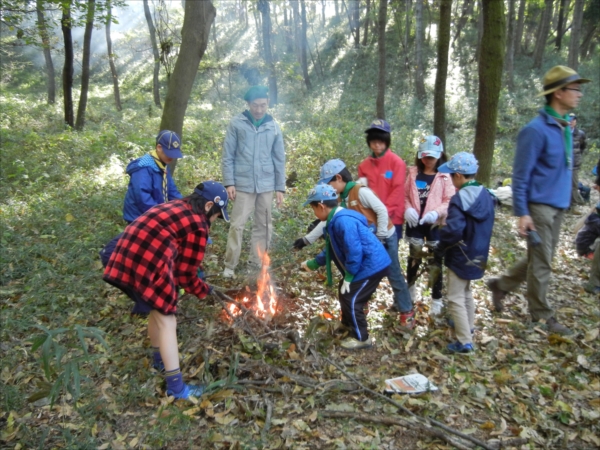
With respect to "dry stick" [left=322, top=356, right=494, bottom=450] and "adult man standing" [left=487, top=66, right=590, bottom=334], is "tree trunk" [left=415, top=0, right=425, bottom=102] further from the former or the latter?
"dry stick" [left=322, top=356, right=494, bottom=450]

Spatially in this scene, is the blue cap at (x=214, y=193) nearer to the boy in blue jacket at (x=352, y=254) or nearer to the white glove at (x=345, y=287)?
the boy in blue jacket at (x=352, y=254)

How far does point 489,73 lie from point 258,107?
393 cm

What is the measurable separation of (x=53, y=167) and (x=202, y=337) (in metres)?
7.28

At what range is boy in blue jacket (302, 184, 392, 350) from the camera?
387cm

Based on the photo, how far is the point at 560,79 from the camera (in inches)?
150

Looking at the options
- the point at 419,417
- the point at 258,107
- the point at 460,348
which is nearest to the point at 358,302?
the point at 460,348

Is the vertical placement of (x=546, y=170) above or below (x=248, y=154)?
below

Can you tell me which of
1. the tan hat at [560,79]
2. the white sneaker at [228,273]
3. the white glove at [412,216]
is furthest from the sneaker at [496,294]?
the white sneaker at [228,273]

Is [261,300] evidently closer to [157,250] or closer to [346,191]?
[346,191]

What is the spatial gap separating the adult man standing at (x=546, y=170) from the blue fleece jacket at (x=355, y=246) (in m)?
1.40

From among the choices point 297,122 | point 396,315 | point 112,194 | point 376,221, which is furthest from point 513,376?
point 297,122

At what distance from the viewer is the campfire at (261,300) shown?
456cm

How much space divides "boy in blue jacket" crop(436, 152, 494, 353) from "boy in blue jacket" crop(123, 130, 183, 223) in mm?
2795

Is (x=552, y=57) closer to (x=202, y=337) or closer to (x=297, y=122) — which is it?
(x=297, y=122)
